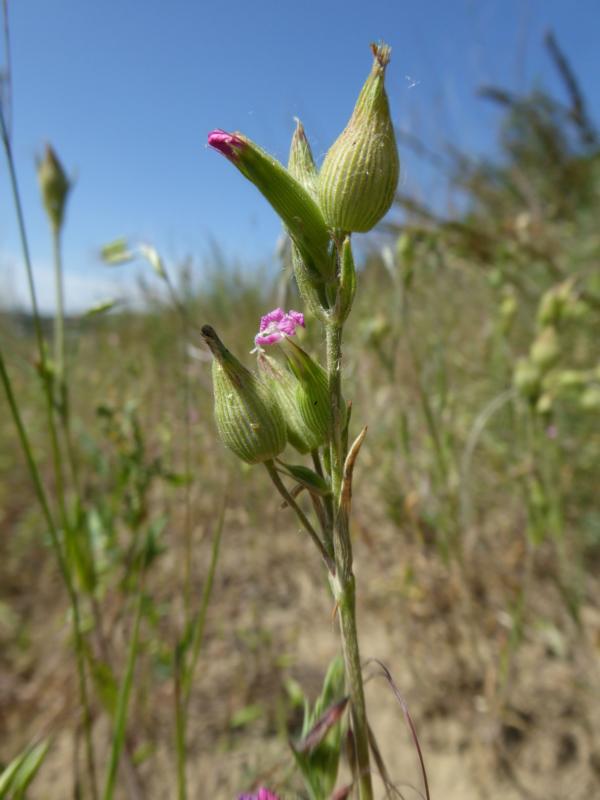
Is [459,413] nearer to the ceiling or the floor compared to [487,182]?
nearer to the floor

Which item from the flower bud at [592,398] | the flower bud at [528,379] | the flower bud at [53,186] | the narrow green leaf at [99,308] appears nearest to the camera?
the narrow green leaf at [99,308]

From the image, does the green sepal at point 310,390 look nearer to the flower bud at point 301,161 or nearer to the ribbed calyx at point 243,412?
the ribbed calyx at point 243,412

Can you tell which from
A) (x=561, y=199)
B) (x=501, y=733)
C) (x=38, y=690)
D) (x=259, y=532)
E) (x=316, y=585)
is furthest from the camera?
(x=561, y=199)

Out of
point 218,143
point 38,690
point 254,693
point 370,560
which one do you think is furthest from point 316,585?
point 218,143

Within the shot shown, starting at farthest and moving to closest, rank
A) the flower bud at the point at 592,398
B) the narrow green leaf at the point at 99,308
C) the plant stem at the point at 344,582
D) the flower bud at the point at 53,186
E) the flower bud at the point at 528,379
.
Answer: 1. the flower bud at the point at 592,398
2. the flower bud at the point at 53,186
3. the flower bud at the point at 528,379
4. the narrow green leaf at the point at 99,308
5. the plant stem at the point at 344,582

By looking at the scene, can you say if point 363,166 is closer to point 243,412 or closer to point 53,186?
point 243,412

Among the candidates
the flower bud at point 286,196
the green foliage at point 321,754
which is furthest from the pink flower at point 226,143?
the green foliage at point 321,754

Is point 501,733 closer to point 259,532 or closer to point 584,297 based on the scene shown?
point 259,532
